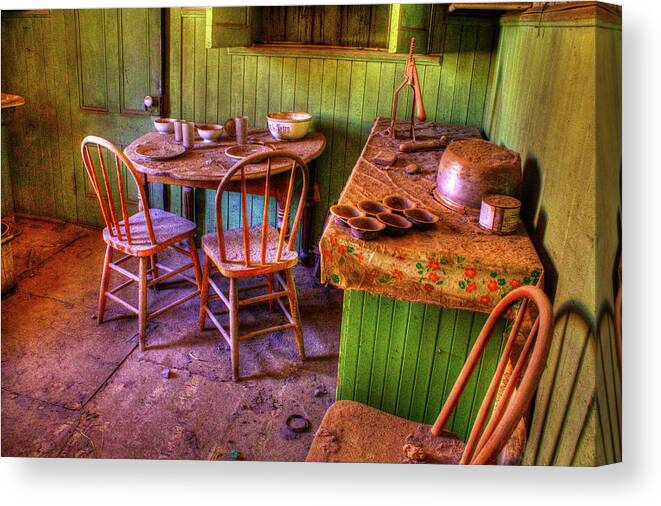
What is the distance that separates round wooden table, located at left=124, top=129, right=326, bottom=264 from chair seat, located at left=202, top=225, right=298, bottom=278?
8.8 inches

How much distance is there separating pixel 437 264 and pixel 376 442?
49cm

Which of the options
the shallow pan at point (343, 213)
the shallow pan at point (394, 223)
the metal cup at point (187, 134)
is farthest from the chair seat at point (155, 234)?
the shallow pan at point (394, 223)

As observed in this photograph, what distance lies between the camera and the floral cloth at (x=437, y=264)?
137 centimetres

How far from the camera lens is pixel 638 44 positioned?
4.29 ft

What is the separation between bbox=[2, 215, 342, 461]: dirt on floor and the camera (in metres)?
1.86

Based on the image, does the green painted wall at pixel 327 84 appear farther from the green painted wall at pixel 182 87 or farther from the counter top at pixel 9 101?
the counter top at pixel 9 101

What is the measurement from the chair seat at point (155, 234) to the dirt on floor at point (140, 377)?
448mm

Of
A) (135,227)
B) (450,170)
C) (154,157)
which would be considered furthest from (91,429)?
(450,170)

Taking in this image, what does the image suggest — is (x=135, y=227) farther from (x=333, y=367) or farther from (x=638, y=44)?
(x=638, y=44)

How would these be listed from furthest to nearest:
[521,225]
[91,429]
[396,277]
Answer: [91,429]
[521,225]
[396,277]

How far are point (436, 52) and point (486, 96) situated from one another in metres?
0.36

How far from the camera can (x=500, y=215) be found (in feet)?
4.95

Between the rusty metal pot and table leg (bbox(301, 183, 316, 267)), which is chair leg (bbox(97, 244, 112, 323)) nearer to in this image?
table leg (bbox(301, 183, 316, 267))

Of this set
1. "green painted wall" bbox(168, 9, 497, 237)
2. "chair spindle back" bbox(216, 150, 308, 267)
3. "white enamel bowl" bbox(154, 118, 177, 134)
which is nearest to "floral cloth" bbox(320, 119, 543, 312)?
"chair spindle back" bbox(216, 150, 308, 267)
